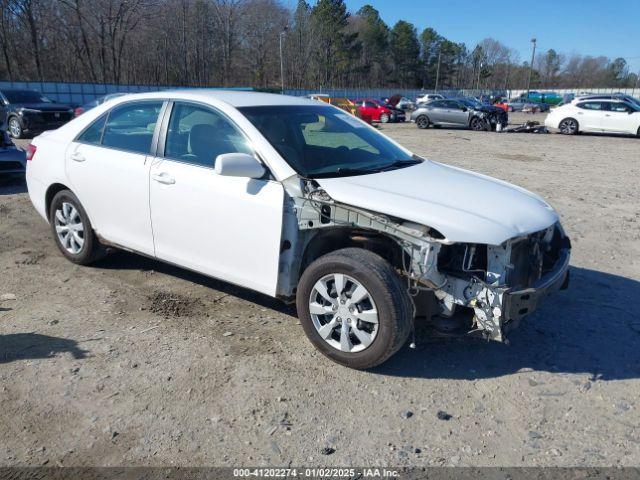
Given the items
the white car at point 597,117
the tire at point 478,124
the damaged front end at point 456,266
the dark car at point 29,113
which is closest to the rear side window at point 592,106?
the white car at point 597,117

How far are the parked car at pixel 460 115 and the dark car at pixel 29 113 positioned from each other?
57.2ft

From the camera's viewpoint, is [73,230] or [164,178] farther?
[73,230]

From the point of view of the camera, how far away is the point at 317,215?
11.3 ft

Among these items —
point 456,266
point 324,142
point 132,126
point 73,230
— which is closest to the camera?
point 456,266

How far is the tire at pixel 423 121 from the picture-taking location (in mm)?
27927

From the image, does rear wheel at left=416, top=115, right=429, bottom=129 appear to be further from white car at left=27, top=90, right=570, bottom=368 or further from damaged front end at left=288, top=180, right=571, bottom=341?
damaged front end at left=288, top=180, right=571, bottom=341

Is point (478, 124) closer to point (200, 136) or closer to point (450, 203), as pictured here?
point (200, 136)

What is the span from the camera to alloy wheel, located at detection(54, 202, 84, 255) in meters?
5.07

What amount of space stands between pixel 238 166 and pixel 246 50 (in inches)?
3162

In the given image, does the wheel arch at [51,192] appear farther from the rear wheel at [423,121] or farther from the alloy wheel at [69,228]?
the rear wheel at [423,121]

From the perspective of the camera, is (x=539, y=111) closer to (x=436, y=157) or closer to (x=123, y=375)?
(x=436, y=157)

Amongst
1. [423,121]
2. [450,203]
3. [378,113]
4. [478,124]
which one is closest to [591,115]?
[478,124]

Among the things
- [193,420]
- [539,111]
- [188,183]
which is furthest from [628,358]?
[539,111]

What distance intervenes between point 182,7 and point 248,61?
15.1 metres
